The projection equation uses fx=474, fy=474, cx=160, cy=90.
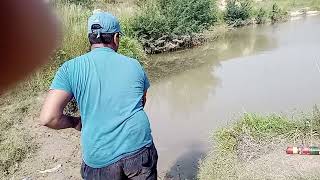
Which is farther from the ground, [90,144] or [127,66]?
[127,66]

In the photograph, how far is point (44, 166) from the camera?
473cm

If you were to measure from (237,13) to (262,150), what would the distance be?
15.2 metres

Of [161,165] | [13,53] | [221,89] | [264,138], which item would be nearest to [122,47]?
[221,89]

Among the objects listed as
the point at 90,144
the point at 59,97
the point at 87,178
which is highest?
the point at 59,97

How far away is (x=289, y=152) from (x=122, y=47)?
15.9 ft

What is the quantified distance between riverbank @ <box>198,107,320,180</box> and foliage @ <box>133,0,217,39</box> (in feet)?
26.8

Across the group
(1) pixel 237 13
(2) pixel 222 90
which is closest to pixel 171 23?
(2) pixel 222 90

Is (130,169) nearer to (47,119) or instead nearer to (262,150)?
(47,119)

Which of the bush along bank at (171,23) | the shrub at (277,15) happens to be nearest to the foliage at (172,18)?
the bush along bank at (171,23)

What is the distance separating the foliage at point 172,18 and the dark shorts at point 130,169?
34.7ft

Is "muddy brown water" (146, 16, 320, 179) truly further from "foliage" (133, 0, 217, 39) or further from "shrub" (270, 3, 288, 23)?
"shrub" (270, 3, 288, 23)

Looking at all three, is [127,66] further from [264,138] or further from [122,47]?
[122,47]

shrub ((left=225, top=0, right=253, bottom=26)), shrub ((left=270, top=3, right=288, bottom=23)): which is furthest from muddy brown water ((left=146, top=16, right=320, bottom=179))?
shrub ((left=270, top=3, right=288, bottom=23))

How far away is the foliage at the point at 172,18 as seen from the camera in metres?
13.4
